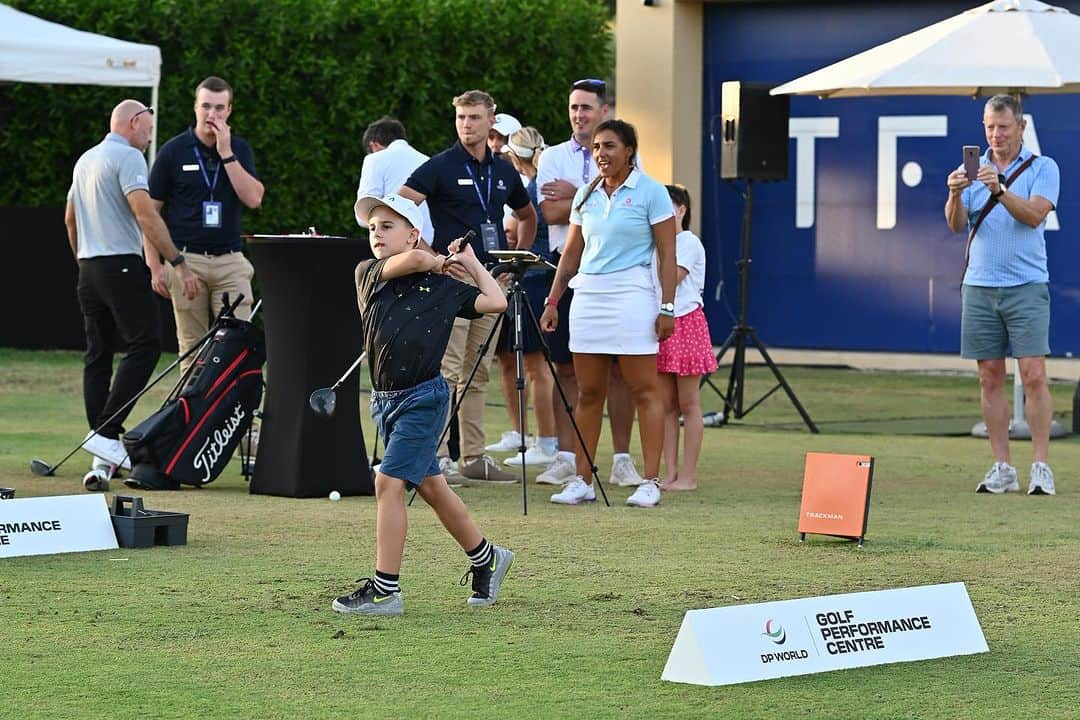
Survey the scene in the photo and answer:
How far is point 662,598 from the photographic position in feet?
22.2

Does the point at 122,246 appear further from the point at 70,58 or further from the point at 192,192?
the point at 70,58

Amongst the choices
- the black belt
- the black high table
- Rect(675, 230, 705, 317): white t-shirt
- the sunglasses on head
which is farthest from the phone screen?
the black belt

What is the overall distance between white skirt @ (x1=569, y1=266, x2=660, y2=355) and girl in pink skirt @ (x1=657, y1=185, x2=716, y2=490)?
2.19ft

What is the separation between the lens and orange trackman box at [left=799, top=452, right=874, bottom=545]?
796 centimetres

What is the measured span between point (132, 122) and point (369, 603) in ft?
14.8

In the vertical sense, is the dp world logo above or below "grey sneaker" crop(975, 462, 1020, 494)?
above

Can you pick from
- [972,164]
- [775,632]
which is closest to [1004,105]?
[972,164]

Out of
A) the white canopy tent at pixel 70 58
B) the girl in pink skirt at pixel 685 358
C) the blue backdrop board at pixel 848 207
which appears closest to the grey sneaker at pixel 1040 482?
the girl in pink skirt at pixel 685 358

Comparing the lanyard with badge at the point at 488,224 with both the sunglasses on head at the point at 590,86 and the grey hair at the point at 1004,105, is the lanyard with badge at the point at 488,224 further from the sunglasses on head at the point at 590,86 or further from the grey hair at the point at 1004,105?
the grey hair at the point at 1004,105

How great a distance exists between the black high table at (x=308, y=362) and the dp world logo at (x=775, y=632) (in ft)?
14.2

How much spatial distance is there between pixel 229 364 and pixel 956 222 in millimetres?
3877

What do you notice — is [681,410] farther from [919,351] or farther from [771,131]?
[919,351]

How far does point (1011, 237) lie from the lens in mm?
9938

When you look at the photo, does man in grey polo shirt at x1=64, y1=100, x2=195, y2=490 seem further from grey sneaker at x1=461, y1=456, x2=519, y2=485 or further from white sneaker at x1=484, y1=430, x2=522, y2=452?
white sneaker at x1=484, y1=430, x2=522, y2=452
